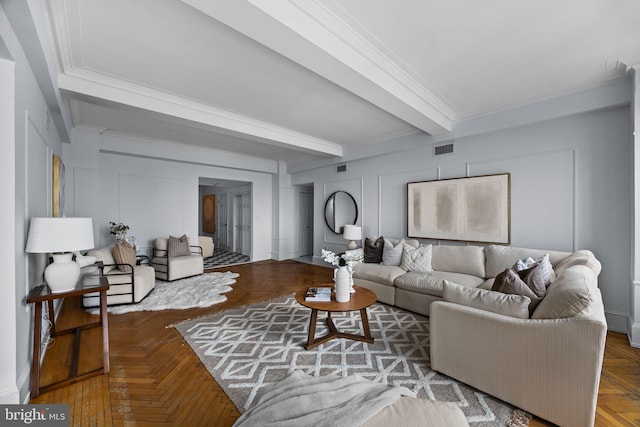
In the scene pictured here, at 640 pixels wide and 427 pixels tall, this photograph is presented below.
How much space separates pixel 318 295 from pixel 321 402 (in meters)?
1.69

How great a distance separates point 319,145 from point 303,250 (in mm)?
3679

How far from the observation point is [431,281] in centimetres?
340

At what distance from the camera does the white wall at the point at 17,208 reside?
5.41ft

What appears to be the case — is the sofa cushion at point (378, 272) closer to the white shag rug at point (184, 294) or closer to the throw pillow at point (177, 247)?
the white shag rug at point (184, 294)

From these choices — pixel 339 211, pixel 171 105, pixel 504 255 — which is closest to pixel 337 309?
pixel 504 255

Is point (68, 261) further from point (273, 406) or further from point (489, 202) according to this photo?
point (489, 202)

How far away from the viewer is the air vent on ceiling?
4.34 metres

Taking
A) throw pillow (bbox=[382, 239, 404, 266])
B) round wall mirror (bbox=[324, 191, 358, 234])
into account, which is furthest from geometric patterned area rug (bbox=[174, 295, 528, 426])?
round wall mirror (bbox=[324, 191, 358, 234])

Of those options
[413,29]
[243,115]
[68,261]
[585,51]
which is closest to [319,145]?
[243,115]

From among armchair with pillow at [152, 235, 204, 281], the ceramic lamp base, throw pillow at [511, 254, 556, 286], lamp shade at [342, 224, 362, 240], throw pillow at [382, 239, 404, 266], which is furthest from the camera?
lamp shade at [342, 224, 362, 240]

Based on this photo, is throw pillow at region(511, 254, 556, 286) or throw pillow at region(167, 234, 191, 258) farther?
throw pillow at region(167, 234, 191, 258)

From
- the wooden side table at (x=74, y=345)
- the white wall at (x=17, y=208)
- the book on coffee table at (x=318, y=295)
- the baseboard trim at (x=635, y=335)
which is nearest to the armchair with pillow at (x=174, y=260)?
the wooden side table at (x=74, y=345)

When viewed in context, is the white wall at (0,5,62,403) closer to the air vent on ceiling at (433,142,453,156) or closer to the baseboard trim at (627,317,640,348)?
the air vent on ceiling at (433,142,453,156)

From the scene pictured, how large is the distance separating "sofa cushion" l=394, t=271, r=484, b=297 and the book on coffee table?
1144mm
